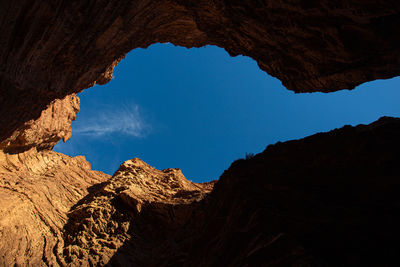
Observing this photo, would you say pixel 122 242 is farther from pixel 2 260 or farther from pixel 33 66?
pixel 33 66

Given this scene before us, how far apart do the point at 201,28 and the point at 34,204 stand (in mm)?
16791

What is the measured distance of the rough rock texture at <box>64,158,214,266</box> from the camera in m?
14.3

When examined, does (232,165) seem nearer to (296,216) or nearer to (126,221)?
(296,216)

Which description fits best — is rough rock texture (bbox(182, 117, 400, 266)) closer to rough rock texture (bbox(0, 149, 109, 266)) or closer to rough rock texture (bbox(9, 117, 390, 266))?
rough rock texture (bbox(9, 117, 390, 266))

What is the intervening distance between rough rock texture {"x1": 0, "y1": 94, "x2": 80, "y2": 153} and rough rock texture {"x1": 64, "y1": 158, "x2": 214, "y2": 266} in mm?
6355

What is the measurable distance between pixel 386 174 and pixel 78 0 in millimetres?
13416

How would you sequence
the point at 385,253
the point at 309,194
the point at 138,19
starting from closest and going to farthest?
1. the point at 385,253
2. the point at 309,194
3. the point at 138,19

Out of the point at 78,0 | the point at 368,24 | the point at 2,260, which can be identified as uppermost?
the point at 368,24

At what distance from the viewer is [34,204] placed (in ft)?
51.3

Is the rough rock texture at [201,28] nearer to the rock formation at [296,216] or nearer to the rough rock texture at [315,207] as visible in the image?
the rock formation at [296,216]

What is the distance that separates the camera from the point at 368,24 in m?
9.66

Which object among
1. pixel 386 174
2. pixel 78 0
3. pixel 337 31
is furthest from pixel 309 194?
pixel 78 0

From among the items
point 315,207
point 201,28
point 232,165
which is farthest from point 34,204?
point 315,207

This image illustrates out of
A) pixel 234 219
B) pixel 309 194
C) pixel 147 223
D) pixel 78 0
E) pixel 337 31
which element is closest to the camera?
pixel 309 194
